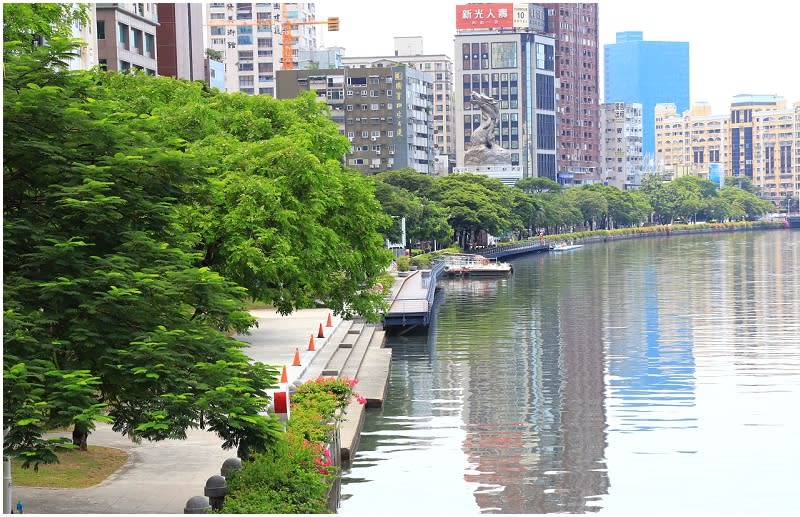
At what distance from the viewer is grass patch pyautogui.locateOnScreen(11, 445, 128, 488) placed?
94.8 feet

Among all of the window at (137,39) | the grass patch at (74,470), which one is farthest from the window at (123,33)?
the grass patch at (74,470)

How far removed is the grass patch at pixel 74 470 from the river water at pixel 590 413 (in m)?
5.89

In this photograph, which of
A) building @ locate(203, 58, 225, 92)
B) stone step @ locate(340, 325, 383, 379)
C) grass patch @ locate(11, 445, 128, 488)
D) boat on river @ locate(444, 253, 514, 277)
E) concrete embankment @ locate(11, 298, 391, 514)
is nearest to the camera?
concrete embankment @ locate(11, 298, 391, 514)

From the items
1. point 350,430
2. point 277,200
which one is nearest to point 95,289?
point 350,430

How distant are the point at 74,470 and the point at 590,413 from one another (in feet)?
74.4

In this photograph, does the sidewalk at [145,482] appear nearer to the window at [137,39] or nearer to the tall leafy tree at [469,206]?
the window at [137,39]

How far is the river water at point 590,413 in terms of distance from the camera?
1388 inches

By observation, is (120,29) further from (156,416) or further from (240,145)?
(156,416)

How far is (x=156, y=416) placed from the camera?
23438mm

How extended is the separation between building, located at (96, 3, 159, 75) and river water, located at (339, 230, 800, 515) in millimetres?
29641

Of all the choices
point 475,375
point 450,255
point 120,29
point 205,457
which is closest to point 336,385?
point 205,457

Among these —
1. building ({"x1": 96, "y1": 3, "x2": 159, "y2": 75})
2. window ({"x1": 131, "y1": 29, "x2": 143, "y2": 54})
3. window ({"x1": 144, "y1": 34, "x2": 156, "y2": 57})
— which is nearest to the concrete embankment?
building ({"x1": 96, "y1": 3, "x2": 159, "y2": 75})

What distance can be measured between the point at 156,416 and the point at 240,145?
30.4 m

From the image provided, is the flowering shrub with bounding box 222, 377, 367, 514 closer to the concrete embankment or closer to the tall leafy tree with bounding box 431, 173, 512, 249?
the concrete embankment
